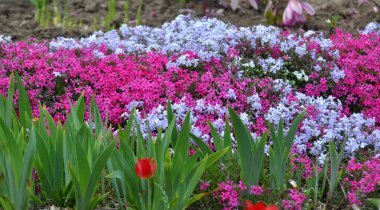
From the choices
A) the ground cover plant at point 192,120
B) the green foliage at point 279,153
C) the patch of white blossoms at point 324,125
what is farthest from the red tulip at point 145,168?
the patch of white blossoms at point 324,125

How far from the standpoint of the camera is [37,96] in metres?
3.85

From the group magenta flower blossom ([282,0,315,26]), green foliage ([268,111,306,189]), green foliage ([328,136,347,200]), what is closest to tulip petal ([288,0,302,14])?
magenta flower blossom ([282,0,315,26])

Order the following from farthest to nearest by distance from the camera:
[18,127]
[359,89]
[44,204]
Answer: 1. [359,89]
2. [18,127]
3. [44,204]

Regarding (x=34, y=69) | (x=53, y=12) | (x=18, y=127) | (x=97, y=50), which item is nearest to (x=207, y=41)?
(x=97, y=50)

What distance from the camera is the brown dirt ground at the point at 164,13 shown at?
6.12 metres

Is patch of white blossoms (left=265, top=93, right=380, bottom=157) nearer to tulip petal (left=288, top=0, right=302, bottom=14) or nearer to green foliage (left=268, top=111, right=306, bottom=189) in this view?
green foliage (left=268, top=111, right=306, bottom=189)

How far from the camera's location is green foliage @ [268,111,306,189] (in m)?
2.66

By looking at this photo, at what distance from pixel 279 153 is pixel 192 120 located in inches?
37.3

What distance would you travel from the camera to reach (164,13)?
6387 millimetres

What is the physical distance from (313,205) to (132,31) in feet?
8.30

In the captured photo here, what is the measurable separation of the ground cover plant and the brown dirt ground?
0.87 meters

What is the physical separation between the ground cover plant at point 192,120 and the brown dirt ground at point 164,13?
87 cm

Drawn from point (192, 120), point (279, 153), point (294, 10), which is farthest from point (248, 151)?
point (294, 10)

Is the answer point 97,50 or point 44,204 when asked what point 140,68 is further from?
point 44,204
